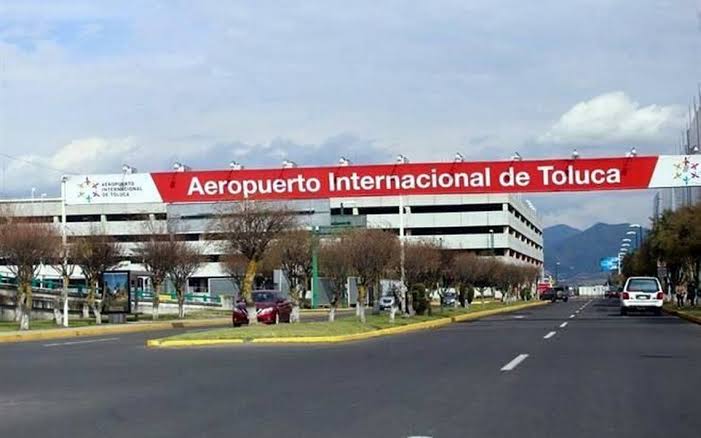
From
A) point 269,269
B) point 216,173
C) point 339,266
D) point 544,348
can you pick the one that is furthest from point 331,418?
point 269,269

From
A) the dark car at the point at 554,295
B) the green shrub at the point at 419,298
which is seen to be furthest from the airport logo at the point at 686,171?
the dark car at the point at 554,295

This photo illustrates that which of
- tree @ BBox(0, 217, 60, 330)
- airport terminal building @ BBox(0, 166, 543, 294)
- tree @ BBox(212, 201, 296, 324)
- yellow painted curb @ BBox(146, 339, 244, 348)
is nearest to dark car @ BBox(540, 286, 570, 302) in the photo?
airport terminal building @ BBox(0, 166, 543, 294)

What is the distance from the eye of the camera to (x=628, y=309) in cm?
4947

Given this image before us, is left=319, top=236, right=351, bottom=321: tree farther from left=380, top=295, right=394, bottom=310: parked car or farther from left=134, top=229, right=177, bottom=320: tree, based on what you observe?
left=134, top=229, right=177, bottom=320: tree

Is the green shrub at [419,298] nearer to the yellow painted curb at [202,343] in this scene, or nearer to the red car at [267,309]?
the red car at [267,309]

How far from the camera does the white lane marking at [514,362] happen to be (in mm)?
18500

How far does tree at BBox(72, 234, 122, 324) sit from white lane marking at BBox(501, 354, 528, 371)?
101 feet

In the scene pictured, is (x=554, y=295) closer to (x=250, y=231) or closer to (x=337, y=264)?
(x=337, y=264)

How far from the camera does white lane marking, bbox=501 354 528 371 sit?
1850 cm

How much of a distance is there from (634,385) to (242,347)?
44.4 feet

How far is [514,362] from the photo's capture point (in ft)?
65.3

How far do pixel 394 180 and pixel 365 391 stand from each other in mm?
22369

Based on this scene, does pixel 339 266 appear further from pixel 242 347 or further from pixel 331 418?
pixel 331 418

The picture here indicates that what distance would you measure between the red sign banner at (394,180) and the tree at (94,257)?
38.2 ft
